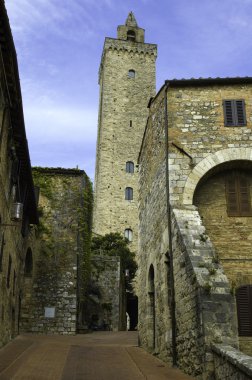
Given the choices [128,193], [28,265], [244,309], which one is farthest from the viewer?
[128,193]

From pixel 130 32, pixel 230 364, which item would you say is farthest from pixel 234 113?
pixel 130 32

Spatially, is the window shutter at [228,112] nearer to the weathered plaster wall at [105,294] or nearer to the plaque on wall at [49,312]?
the plaque on wall at [49,312]

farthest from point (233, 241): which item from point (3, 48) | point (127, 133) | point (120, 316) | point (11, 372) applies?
point (127, 133)

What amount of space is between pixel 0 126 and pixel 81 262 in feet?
45.2

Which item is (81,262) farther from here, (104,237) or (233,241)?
(104,237)

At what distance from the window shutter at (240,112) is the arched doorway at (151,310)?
5.16 meters

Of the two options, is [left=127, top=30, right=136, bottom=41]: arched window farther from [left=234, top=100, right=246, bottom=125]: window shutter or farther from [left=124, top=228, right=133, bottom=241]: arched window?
[left=234, top=100, right=246, bottom=125]: window shutter

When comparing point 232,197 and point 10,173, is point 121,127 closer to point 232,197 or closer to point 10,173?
point 10,173

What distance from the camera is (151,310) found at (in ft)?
44.8

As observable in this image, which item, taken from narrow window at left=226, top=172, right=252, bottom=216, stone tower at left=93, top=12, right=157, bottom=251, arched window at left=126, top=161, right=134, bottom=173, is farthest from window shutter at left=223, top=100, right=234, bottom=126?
arched window at left=126, top=161, right=134, bottom=173

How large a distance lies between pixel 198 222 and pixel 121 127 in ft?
132

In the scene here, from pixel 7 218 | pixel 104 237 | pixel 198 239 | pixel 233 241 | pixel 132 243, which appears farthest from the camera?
pixel 132 243

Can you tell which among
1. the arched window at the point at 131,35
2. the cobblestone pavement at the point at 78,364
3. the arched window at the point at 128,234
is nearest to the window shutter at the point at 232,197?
the cobblestone pavement at the point at 78,364

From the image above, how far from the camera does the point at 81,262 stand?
917 inches
